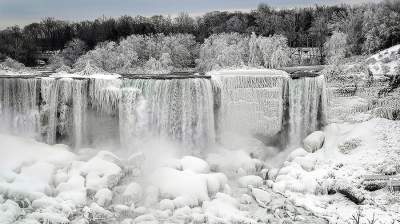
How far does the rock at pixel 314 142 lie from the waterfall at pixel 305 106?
102 centimetres

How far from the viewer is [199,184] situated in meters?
15.6

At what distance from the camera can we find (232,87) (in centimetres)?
2034

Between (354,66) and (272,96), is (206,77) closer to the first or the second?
(272,96)

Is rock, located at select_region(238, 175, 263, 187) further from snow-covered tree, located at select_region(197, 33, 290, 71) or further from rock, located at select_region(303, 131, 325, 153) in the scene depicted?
snow-covered tree, located at select_region(197, 33, 290, 71)

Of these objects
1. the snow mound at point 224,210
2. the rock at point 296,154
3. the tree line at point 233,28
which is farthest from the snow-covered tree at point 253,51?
the snow mound at point 224,210

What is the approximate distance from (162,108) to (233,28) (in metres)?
22.2

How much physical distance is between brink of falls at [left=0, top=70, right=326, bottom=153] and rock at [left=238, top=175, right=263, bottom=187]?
3.41 meters

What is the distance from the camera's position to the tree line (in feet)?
99.4

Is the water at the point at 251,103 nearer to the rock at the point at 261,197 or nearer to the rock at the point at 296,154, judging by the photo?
the rock at the point at 296,154

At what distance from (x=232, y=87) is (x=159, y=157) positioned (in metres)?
4.35

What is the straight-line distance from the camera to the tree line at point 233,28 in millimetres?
30297

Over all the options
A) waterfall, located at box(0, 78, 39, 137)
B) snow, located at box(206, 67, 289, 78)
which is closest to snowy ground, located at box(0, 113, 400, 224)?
waterfall, located at box(0, 78, 39, 137)

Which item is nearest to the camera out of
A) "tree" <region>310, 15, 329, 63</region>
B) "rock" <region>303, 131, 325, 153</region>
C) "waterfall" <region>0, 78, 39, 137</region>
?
"rock" <region>303, 131, 325, 153</region>

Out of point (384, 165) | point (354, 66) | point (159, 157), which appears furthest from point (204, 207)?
point (354, 66)
